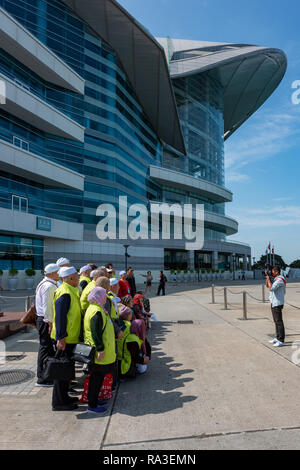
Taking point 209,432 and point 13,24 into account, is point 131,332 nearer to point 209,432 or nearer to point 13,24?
point 209,432

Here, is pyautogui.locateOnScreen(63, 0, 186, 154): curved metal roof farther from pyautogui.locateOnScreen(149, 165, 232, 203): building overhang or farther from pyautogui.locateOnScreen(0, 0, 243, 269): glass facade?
pyautogui.locateOnScreen(149, 165, 232, 203): building overhang

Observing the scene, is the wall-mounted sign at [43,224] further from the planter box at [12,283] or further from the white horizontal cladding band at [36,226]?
the planter box at [12,283]

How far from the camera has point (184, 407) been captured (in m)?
3.89

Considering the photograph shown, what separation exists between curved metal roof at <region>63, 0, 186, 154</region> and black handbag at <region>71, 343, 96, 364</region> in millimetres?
41017

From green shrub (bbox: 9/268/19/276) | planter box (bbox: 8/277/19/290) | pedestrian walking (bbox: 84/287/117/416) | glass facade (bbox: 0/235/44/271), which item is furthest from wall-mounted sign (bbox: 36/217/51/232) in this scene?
pedestrian walking (bbox: 84/287/117/416)

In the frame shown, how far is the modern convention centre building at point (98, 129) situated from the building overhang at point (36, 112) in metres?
0.10

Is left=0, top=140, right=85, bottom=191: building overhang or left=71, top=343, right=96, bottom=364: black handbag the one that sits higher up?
left=0, top=140, right=85, bottom=191: building overhang

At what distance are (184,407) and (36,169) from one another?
2583cm

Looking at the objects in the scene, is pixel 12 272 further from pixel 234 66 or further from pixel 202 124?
pixel 234 66

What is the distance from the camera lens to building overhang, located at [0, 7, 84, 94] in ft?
77.4

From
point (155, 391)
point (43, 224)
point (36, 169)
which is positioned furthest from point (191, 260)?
point (155, 391)

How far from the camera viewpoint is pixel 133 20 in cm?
3641

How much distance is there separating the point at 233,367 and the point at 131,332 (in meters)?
1.94
